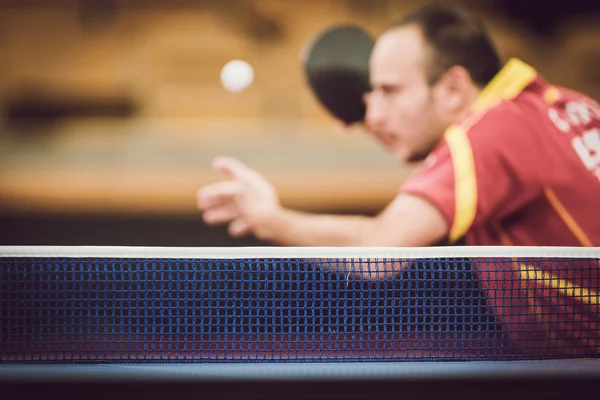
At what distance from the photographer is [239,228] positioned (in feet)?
13.1

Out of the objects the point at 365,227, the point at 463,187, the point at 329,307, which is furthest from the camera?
the point at 365,227

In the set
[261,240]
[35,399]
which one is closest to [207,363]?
[35,399]

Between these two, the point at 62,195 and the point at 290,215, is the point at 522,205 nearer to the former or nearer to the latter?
the point at 290,215

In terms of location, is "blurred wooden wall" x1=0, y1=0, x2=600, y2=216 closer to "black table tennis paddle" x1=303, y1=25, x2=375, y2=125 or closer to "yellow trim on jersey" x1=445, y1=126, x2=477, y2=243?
"black table tennis paddle" x1=303, y1=25, x2=375, y2=125

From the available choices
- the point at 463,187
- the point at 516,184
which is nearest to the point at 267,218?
the point at 463,187

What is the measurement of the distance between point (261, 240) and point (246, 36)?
123cm

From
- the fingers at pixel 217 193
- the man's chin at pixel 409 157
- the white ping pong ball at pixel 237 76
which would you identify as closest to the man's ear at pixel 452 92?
the man's chin at pixel 409 157

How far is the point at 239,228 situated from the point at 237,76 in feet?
3.02

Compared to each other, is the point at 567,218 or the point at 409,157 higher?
the point at 409,157

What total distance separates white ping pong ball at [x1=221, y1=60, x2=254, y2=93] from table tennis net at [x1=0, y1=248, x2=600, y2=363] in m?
1.06

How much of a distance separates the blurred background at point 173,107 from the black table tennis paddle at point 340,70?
0.23ft

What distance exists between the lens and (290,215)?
13.0 feet

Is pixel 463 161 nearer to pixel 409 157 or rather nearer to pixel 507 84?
pixel 409 157

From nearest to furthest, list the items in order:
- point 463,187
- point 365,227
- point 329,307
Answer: point 329,307 < point 463,187 < point 365,227
